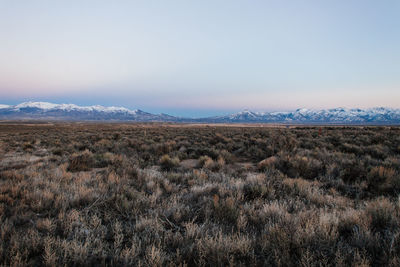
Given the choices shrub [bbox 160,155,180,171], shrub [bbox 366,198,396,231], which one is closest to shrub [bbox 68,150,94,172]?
shrub [bbox 160,155,180,171]

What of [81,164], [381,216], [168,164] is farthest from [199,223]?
[81,164]

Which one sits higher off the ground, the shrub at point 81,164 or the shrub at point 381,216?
the shrub at point 381,216

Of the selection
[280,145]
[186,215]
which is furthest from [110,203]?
[280,145]

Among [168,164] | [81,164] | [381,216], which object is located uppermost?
[381,216]

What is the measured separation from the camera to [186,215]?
3.40 m

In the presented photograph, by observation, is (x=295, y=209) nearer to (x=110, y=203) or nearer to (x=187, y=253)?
(x=187, y=253)

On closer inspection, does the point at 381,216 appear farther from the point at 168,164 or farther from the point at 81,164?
the point at 81,164

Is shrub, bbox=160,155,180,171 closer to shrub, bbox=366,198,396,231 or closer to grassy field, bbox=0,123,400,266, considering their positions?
grassy field, bbox=0,123,400,266

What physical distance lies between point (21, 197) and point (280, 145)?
36.3 feet

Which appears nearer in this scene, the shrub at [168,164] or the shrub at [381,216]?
the shrub at [381,216]

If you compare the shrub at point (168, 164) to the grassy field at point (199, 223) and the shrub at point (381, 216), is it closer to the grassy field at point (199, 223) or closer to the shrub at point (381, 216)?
the grassy field at point (199, 223)

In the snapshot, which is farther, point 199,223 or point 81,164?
point 81,164

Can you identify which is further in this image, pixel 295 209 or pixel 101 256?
pixel 295 209

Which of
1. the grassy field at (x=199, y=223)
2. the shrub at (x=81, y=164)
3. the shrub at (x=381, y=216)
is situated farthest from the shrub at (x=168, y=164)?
the shrub at (x=381, y=216)
